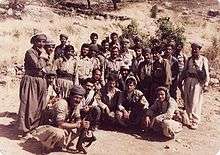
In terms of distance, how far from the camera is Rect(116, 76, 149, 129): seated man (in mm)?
7003

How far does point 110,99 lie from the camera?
708cm

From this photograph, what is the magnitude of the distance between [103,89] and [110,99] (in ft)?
0.65

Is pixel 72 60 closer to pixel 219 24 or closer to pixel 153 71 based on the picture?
pixel 153 71

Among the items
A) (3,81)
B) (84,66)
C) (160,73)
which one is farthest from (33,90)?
(3,81)

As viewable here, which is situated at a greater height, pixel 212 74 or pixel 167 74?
pixel 167 74

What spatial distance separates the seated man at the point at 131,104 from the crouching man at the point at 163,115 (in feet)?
0.51

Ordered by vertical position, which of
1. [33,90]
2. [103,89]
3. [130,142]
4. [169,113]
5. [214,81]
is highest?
[33,90]

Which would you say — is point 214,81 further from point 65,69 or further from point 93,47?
point 65,69

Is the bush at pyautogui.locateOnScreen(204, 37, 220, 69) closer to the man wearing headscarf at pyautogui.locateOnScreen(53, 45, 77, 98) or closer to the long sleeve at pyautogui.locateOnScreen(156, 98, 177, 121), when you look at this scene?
the long sleeve at pyautogui.locateOnScreen(156, 98, 177, 121)

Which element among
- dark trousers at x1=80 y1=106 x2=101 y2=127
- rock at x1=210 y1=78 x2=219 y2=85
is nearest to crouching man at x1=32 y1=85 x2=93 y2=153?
dark trousers at x1=80 y1=106 x2=101 y2=127

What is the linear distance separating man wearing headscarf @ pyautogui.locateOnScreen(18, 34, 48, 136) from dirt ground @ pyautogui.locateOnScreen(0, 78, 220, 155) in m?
0.28

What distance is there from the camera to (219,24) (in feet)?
67.9

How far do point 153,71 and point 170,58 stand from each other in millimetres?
443

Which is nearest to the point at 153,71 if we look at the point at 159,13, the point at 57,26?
the point at 57,26
